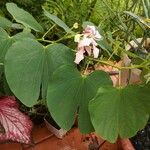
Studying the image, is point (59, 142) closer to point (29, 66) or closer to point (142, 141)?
point (142, 141)

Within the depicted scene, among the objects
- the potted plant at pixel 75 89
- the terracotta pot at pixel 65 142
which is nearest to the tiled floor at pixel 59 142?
the terracotta pot at pixel 65 142

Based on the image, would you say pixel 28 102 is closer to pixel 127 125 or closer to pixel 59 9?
pixel 127 125

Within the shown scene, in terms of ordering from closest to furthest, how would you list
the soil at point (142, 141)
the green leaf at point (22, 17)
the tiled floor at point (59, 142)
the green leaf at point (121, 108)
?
1. the green leaf at point (121, 108)
2. the green leaf at point (22, 17)
3. the soil at point (142, 141)
4. the tiled floor at point (59, 142)

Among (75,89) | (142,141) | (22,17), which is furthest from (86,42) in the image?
(142,141)

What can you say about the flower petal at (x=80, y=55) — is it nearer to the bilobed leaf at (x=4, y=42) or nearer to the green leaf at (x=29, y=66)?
the green leaf at (x=29, y=66)

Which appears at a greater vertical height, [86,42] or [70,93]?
[86,42]

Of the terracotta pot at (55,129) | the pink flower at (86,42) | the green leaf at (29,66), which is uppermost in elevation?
the pink flower at (86,42)
